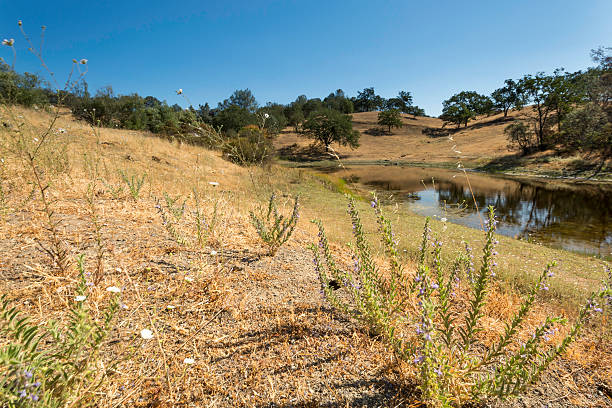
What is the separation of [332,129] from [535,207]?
4469cm

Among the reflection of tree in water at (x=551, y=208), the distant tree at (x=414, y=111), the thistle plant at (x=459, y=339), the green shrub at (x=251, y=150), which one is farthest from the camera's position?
the distant tree at (x=414, y=111)

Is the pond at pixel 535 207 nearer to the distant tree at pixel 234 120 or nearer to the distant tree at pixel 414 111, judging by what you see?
the distant tree at pixel 234 120

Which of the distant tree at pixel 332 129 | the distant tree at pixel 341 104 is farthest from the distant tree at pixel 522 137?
the distant tree at pixel 341 104

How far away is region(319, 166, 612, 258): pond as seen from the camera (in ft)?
36.7

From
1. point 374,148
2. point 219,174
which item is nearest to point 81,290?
point 219,174

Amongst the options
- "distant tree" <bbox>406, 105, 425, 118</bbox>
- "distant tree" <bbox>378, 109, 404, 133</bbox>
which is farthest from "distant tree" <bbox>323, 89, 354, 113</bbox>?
"distant tree" <bbox>406, 105, 425, 118</bbox>

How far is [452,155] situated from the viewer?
4522 cm

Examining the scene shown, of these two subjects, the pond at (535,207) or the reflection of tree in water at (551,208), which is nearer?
the pond at (535,207)

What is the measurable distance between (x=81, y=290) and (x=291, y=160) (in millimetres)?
51503

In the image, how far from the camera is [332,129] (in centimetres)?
5753

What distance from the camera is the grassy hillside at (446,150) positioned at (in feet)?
108

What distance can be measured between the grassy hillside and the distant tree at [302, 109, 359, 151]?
10.8 ft

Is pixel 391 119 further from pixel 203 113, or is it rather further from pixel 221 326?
pixel 221 326

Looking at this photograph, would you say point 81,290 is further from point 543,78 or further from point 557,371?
point 543,78
